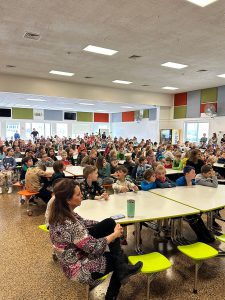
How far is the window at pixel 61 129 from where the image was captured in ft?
65.9

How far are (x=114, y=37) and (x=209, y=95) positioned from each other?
8.14 metres

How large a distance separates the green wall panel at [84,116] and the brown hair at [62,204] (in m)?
19.5

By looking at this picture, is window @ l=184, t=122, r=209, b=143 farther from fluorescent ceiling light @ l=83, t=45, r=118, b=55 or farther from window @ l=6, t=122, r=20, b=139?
window @ l=6, t=122, r=20, b=139

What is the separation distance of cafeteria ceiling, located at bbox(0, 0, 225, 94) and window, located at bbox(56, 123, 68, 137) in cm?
1148

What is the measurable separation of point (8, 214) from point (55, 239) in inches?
130

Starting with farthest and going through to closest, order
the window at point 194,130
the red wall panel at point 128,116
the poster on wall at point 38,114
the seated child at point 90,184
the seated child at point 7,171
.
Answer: the red wall panel at point 128,116
the poster on wall at point 38,114
the window at point 194,130
the seated child at point 7,171
the seated child at point 90,184

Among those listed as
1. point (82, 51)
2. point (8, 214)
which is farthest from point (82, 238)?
point (82, 51)

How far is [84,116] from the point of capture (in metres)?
21.2

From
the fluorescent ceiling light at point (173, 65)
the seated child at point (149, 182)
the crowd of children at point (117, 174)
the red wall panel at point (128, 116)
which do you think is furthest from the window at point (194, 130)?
the seated child at point (149, 182)

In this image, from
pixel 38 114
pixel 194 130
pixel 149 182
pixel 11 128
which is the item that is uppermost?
pixel 38 114

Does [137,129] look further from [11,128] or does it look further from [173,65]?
[173,65]

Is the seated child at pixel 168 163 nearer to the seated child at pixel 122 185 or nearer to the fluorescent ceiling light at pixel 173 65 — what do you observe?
the seated child at pixel 122 185

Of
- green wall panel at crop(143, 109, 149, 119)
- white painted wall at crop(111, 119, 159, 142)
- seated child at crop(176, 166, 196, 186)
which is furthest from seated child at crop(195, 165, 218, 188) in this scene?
green wall panel at crop(143, 109, 149, 119)

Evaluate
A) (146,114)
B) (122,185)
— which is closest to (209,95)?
(146,114)
